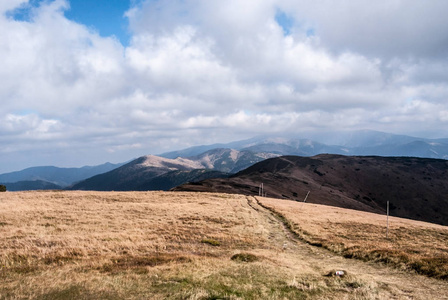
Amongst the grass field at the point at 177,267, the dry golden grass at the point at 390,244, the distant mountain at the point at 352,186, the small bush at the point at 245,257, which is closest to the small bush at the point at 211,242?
the grass field at the point at 177,267

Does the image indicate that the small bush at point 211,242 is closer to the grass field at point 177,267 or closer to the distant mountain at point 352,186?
the grass field at point 177,267

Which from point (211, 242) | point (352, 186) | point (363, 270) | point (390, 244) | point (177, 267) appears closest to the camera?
point (177, 267)

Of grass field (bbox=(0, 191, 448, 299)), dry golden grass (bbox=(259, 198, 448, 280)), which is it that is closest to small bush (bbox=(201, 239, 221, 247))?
grass field (bbox=(0, 191, 448, 299))

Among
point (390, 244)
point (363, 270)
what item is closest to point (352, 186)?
point (390, 244)

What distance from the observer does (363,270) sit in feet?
56.6

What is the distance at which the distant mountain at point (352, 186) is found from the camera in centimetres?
11081

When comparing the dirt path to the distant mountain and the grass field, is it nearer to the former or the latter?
the grass field

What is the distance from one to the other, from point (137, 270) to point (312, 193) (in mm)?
119376

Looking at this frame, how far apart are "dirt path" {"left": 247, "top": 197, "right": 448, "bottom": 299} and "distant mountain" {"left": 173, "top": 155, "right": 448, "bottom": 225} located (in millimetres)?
66653

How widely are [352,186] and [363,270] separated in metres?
166

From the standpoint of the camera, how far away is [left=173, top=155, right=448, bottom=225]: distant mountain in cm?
11081

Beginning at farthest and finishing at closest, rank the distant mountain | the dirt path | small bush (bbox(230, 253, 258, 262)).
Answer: the distant mountain → small bush (bbox(230, 253, 258, 262)) → the dirt path

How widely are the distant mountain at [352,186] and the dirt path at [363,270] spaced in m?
66.7

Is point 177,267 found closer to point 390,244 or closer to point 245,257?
point 245,257
